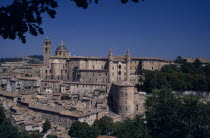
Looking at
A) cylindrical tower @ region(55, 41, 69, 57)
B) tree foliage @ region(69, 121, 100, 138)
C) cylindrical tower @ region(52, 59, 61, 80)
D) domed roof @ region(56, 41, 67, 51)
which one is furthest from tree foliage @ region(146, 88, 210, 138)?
domed roof @ region(56, 41, 67, 51)

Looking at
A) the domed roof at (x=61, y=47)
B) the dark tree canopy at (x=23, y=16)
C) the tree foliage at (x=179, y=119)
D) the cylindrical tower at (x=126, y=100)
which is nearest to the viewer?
the dark tree canopy at (x=23, y=16)

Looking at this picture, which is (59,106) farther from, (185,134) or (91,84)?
(185,134)

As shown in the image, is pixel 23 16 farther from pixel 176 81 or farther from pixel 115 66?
pixel 115 66

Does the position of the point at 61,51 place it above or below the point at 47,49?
below

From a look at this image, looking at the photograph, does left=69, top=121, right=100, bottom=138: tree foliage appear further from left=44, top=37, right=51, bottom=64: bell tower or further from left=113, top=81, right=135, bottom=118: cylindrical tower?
left=44, top=37, right=51, bottom=64: bell tower

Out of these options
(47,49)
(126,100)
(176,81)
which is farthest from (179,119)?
(47,49)

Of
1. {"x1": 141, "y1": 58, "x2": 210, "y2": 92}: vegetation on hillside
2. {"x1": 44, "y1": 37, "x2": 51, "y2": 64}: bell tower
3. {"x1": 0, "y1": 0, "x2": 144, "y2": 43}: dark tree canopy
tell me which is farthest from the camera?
{"x1": 44, "y1": 37, "x2": 51, "y2": 64}: bell tower

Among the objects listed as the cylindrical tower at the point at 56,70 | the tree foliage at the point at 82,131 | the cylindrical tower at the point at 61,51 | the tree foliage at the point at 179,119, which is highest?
the cylindrical tower at the point at 61,51

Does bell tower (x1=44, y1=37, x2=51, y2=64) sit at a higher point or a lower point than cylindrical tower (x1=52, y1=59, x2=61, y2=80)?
higher

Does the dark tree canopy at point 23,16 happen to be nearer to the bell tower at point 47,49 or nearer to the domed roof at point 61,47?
the bell tower at point 47,49

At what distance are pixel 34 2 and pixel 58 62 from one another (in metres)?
41.5

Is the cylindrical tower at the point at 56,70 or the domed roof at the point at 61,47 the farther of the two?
the domed roof at the point at 61,47

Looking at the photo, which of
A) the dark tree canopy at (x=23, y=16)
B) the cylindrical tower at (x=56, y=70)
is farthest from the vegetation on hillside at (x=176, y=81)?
the dark tree canopy at (x=23, y=16)

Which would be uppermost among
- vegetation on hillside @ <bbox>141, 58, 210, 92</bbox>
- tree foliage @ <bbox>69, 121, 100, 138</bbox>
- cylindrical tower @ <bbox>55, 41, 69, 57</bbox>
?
cylindrical tower @ <bbox>55, 41, 69, 57</bbox>
